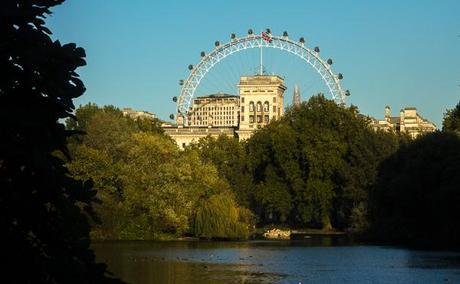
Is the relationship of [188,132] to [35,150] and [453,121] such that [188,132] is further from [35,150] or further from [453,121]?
[35,150]

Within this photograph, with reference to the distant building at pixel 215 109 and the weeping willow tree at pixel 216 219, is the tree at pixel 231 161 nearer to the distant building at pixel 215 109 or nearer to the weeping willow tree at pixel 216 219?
the weeping willow tree at pixel 216 219

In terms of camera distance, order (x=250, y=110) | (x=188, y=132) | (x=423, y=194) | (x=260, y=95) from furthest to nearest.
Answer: (x=260, y=95) < (x=250, y=110) < (x=188, y=132) < (x=423, y=194)

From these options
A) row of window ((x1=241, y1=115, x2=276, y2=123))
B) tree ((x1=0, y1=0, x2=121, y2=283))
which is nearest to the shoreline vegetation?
tree ((x1=0, y1=0, x2=121, y2=283))

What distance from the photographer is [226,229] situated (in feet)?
207

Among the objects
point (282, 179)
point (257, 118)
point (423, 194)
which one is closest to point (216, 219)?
point (423, 194)

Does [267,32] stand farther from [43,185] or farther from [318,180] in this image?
[43,185]

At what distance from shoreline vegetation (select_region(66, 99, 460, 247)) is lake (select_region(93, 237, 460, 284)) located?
198 inches

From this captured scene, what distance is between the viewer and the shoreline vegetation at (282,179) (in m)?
56.1

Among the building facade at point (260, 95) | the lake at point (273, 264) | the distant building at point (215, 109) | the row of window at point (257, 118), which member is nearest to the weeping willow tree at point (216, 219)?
the lake at point (273, 264)

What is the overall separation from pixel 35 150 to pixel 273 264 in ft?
111

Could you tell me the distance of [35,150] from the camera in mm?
7715

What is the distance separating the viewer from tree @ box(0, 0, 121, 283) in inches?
306

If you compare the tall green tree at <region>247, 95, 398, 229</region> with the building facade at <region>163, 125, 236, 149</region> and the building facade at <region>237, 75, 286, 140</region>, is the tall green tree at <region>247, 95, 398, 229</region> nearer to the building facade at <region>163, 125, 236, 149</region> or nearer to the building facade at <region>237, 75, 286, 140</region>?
the building facade at <region>163, 125, 236, 149</region>

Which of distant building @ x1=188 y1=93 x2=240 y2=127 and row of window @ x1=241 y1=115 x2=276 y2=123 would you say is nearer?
row of window @ x1=241 y1=115 x2=276 y2=123
